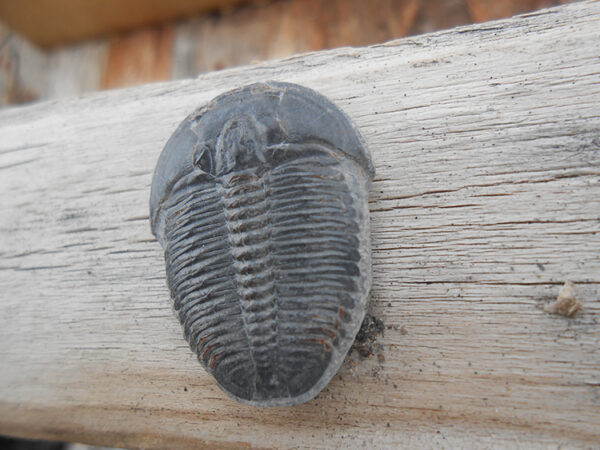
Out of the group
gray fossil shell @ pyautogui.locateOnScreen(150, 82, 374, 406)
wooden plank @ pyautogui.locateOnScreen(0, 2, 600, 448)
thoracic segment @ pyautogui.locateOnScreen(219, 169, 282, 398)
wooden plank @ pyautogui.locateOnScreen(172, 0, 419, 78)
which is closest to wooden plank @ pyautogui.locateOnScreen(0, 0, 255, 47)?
wooden plank @ pyautogui.locateOnScreen(172, 0, 419, 78)

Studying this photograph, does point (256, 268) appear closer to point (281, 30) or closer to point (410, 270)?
point (410, 270)

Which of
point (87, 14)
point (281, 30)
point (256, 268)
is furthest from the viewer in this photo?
point (87, 14)

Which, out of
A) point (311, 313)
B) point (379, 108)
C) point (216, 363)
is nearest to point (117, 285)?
point (216, 363)

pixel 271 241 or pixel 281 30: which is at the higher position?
pixel 271 241

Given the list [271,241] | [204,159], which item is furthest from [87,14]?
[271,241]

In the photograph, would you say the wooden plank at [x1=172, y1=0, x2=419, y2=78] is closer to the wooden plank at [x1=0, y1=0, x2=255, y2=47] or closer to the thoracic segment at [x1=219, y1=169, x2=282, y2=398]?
the wooden plank at [x1=0, y1=0, x2=255, y2=47]

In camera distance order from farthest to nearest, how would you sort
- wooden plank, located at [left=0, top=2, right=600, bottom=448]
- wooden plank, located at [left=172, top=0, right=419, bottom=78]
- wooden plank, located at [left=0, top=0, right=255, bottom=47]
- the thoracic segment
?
wooden plank, located at [left=0, top=0, right=255, bottom=47]
wooden plank, located at [left=172, top=0, right=419, bottom=78]
wooden plank, located at [left=0, top=2, right=600, bottom=448]
the thoracic segment

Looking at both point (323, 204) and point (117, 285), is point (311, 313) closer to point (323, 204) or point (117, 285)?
point (323, 204)
